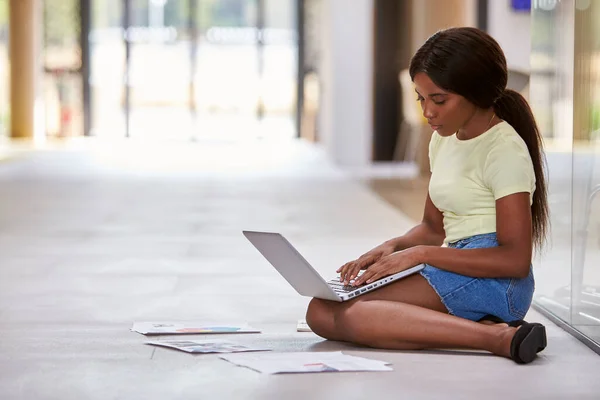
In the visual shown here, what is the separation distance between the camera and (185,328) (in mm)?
3549

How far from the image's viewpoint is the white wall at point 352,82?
14.6 metres

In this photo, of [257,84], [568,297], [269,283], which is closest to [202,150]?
[257,84]

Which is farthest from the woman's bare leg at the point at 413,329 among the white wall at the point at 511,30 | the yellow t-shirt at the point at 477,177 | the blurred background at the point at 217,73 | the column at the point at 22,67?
the column at the point at 22,67

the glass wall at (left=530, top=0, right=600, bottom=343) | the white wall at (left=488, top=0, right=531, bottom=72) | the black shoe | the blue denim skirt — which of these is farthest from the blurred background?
the black shoe

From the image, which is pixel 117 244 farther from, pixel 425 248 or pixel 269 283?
pixel 425 248

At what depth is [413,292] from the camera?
3.09m

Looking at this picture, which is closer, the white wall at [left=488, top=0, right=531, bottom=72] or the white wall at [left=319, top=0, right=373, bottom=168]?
the white wall at [left=488, top=0, right=531, bottom=72]

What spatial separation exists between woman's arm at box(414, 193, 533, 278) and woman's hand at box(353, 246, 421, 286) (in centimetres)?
4

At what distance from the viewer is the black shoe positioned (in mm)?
2938

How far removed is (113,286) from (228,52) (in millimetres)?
18412

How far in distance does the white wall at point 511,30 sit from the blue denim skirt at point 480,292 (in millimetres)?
7306

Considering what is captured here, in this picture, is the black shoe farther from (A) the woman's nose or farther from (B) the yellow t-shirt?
(A) the woman's nose

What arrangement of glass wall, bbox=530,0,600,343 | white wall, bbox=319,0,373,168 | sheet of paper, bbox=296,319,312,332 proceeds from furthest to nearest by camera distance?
1. white wall, bbox=319,0,373,168
2. sheet of paper, bbox=296,319,312,332
3. glass wall, bbox=530,0,600,343

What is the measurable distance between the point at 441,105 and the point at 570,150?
95 cm
